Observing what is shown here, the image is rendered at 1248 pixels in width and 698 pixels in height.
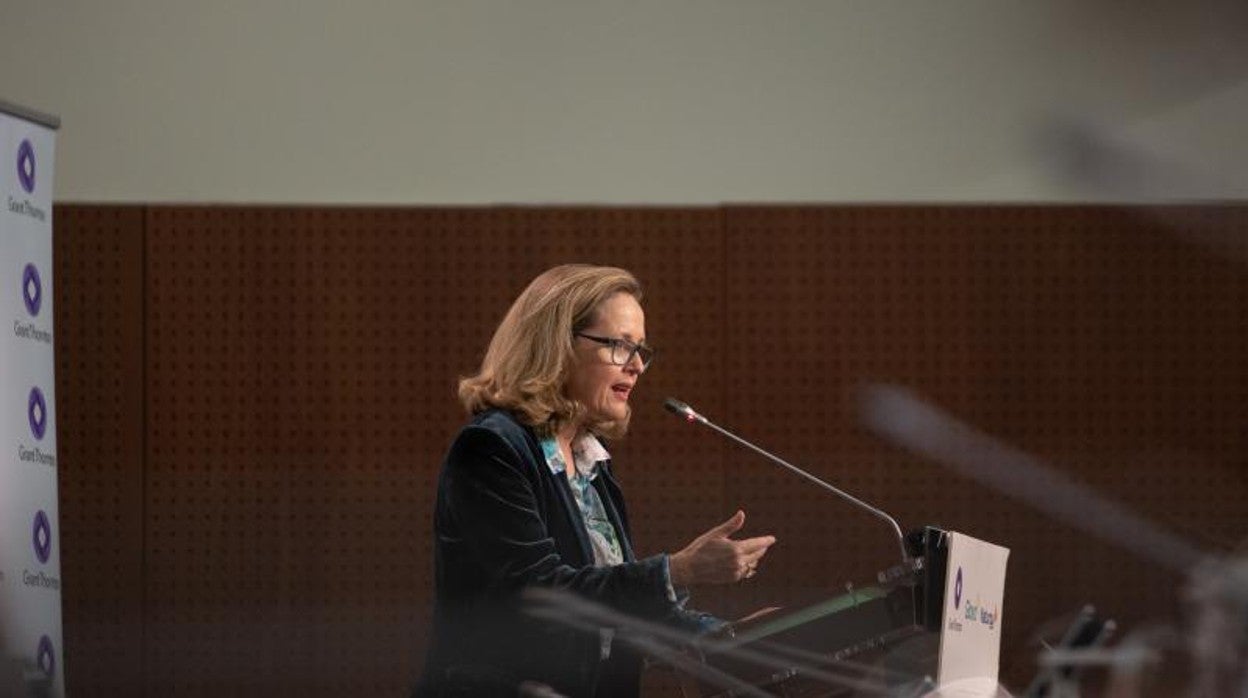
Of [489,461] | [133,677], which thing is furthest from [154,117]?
[489,461]

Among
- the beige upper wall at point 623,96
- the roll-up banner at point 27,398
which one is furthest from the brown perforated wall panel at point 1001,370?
the roll-up banner at point 27,398

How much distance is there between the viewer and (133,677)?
5129 millimetres

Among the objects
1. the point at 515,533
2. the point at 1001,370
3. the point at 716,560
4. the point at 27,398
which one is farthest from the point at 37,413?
the point at 1001,370

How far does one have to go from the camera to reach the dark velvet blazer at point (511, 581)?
2.59m

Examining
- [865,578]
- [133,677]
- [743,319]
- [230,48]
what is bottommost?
[133,677]

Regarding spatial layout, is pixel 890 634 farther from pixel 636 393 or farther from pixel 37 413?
pixel 636 393

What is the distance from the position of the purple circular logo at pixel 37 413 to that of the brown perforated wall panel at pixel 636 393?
1208mm

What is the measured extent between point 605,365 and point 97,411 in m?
2.72

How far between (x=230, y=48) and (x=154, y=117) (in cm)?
31

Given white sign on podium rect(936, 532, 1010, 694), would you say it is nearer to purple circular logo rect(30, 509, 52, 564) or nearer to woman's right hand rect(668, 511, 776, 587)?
woman's right hand rect(668, 511, 776, 587)

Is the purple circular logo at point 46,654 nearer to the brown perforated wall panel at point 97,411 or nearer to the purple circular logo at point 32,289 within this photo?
the purple circular logo at point 32,289

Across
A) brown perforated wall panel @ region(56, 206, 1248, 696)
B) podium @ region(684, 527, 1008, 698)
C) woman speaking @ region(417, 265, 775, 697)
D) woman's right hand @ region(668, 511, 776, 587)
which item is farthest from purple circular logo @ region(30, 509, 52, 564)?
podium @ region(684, 527, 1008, 698)

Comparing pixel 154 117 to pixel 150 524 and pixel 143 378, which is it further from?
pixel 150 524

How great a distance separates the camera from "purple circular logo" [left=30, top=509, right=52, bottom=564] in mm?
3893
